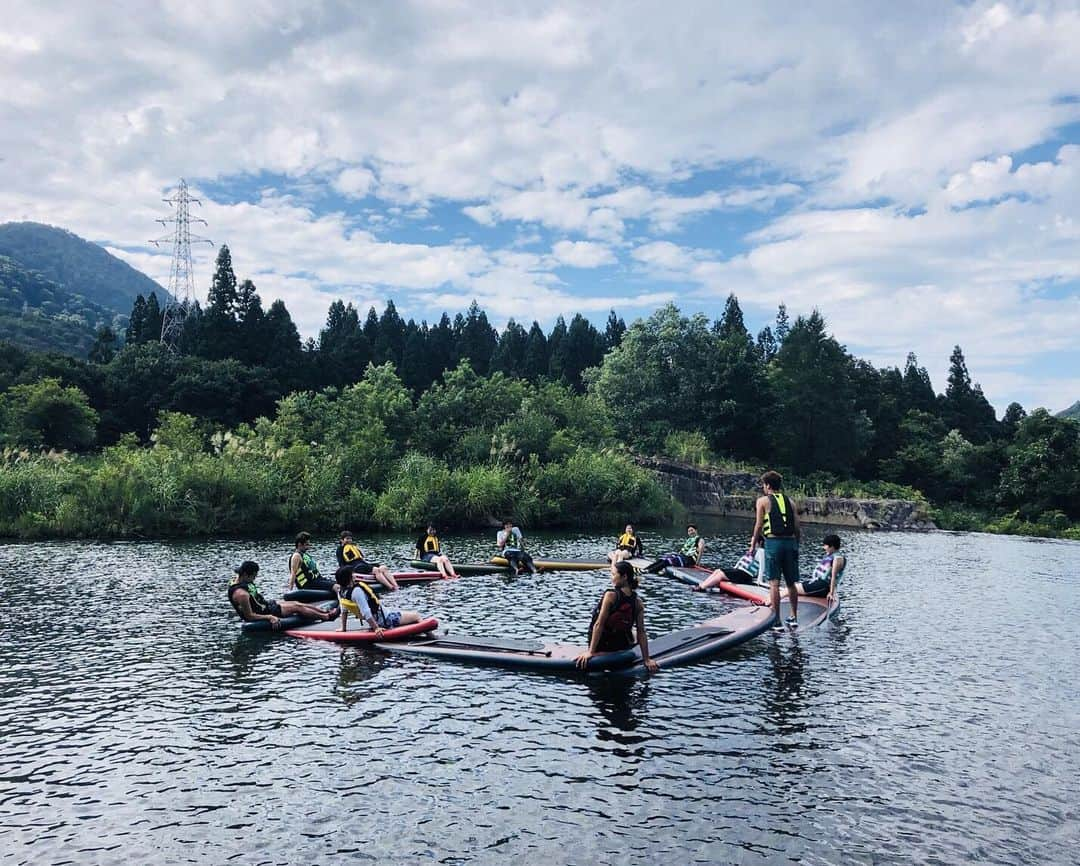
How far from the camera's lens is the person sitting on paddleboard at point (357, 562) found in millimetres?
20250

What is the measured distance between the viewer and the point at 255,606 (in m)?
16.5

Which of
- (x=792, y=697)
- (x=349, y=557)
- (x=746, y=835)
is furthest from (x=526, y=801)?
(x=349, y=557)

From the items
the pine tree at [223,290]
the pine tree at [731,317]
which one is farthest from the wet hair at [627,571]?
the pine tree at [731,317]

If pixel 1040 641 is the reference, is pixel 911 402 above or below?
above

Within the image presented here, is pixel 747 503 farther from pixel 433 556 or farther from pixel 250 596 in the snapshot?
pixel 250 596

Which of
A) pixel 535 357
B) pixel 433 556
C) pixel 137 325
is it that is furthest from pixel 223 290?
pixel 433 556

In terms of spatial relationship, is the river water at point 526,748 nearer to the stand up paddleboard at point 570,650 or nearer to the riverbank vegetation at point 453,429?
the stand up paddleboard at point 570,650

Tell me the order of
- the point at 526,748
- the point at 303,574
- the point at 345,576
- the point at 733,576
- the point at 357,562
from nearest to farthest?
the point at 526,748 → the point at 345,576 → the point at 303,574 → the point at 357,562 → the point at 733,576

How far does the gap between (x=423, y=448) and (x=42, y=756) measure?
1414 inches

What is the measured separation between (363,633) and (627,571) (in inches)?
237

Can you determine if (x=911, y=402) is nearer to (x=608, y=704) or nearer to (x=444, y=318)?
(x=444, y=318)

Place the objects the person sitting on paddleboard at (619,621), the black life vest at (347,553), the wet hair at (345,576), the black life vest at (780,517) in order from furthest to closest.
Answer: the black life vest at (347,553) → the black life vest at (780,517) → the wet hair at (345,576) → the person sitting on paddleboard at (619,621)

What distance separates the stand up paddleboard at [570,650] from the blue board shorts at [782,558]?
124 centimetres

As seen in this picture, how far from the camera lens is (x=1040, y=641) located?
16984 mm
